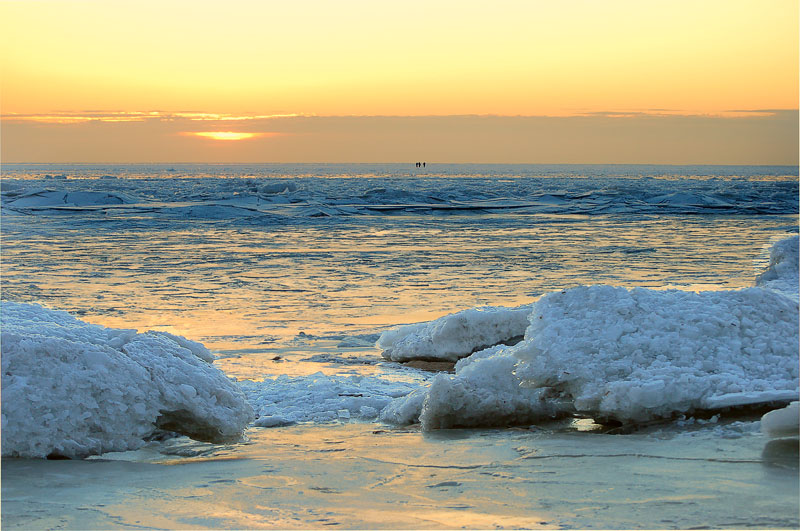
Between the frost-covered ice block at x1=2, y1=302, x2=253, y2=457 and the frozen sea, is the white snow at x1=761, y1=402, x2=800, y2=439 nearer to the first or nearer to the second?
the frozen sea

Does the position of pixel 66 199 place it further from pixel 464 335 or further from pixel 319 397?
pixel 319 397

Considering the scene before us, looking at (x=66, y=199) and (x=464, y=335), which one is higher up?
(x=464, y=335)

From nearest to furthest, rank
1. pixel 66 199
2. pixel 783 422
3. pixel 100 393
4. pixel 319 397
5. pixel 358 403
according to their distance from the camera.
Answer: pixel 783 422 < pixel 100 393 < pixel 358 403 < pixel 319 397 < pixel 66 199

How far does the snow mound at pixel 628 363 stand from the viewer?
4.42 m

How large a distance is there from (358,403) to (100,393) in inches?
64.9

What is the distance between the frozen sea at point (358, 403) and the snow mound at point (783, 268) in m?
1.68

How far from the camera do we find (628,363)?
4.56m

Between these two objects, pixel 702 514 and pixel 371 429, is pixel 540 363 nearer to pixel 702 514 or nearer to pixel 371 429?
pixel 371 429

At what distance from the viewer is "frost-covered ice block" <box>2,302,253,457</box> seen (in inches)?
170

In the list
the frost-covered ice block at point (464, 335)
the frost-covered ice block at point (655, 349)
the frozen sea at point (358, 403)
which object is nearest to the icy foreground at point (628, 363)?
the frost-covered ice block at point (655, 349)

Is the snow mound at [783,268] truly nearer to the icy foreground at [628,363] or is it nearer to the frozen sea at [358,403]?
the frozen sea at [358,403]

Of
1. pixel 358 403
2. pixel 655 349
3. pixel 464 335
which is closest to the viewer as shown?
pixel 655 349

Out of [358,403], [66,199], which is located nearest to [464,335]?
[358,403]

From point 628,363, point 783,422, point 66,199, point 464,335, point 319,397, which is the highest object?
point 628,363
